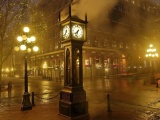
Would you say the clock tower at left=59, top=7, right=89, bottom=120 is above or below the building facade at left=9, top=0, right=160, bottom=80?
below

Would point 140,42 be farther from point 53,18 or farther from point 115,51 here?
point 53,18

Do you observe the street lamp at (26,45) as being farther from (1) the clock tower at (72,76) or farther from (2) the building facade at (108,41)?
(2) the building facade at (108,41)

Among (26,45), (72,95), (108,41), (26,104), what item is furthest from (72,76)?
(108,41)

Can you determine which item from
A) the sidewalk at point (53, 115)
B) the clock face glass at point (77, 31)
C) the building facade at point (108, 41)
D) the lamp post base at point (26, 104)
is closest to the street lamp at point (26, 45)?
the lamp post base at point (26, 104)

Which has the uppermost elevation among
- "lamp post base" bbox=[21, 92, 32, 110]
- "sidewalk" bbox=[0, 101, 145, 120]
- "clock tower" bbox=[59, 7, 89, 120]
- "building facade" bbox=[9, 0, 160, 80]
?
"building facade" bbox=[9, 0, 160, 80]

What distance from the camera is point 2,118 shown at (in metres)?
7.51

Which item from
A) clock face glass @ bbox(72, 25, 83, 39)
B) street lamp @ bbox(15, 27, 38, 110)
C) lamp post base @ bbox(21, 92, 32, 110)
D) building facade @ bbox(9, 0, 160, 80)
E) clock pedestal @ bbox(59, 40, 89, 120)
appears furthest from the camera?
building facade @ bbox(9, 0, 160, 80)

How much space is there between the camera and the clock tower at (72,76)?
718cm

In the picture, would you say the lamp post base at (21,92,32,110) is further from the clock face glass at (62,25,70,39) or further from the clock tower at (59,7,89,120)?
the clock face glass at (62,25,70,39)

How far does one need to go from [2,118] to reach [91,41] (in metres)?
31.4

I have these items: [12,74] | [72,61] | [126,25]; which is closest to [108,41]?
[126,25]

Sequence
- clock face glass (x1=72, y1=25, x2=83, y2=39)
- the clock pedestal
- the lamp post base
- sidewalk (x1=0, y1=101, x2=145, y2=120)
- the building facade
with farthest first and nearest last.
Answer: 1. the building facade
2. the lamp post base
3. clock face glass (x1=72, y1=25, x2=83, y2=39)
4. sidewalk (x1=0, y1=101, x2=145, y2=120)
5. the clock pedestal

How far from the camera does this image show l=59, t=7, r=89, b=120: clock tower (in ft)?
23.6

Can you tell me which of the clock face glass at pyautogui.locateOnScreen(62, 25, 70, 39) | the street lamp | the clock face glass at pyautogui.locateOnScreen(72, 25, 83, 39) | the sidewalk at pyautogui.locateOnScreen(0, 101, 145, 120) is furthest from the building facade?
the clock face glass at pyautogui.locateOnScreen(72, 25, 83, 39)
